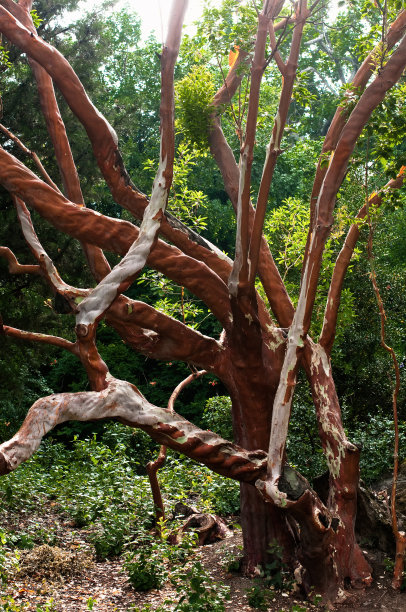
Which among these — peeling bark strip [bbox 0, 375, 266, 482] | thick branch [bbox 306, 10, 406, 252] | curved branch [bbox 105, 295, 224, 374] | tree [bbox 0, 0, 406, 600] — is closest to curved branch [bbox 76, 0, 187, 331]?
tree [bbox 0, 0, 406, 600]

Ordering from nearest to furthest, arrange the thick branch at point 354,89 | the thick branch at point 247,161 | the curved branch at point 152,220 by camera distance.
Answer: the curved branch at point 152,220
the thick branch at point 247,161
the thick branch at point 354,89

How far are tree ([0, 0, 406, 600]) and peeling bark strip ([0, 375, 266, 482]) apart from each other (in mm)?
11

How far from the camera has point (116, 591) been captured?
578 cm

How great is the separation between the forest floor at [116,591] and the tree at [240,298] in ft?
0.64

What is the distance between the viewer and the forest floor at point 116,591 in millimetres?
5262

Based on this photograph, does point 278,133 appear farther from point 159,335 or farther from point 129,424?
point 129,424

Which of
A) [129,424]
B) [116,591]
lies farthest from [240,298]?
[116,591]

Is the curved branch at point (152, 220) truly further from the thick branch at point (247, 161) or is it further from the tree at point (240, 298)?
the thick branch at point (247, 161)

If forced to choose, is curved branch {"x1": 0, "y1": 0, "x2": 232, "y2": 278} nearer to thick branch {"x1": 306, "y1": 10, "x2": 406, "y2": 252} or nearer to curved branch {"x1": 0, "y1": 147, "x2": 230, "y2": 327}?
curved branch {"x1": 0, "y1": 147, "x2": 230, "y2": 327}

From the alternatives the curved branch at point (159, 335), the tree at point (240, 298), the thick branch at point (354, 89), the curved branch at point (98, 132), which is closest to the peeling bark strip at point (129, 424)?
the tree at point (240, 298)

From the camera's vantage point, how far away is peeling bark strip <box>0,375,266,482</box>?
137 inches

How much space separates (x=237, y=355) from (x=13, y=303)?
612cm

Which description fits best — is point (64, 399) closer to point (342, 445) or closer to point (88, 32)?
point (342, 445)

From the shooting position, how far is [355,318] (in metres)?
11.1
